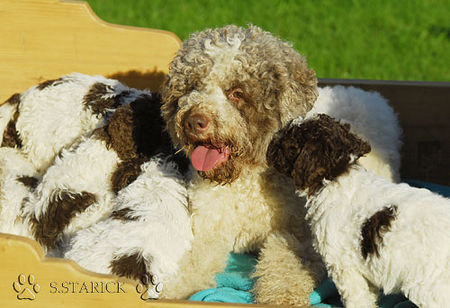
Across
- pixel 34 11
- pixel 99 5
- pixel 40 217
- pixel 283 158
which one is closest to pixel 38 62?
pixel 34 11

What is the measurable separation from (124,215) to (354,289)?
4.60 ft

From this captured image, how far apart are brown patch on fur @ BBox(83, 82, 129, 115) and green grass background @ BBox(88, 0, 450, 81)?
3.85 meters

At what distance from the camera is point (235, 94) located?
4082 mm

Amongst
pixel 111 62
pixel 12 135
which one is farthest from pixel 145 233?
pixel 111 62

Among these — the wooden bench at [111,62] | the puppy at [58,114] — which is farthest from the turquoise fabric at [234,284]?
the wooden bench at [111,62]

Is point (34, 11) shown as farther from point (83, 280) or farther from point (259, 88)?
point (83, 280)

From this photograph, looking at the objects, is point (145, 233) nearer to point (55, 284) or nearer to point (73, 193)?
point (73, 193)

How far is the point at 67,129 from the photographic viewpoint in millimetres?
5031

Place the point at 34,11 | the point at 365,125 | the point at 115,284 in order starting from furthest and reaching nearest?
the point at 34,11 → the point at 365,125 → the point at 115,284

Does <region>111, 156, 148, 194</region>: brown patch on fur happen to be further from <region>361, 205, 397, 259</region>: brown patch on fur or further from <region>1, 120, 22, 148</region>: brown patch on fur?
<region>361, 205, 397, 259</region>: brown patch on fur

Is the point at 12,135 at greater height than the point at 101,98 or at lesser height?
lesser

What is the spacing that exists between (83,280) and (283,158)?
125 centimetres

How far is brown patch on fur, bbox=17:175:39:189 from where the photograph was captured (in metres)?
4.84

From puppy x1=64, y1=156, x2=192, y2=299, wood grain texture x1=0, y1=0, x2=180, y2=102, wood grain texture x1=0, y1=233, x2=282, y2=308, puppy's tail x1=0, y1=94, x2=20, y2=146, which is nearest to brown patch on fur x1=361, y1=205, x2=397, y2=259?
wood grain texture x1=0, y1=233, x2=282, y2=308
